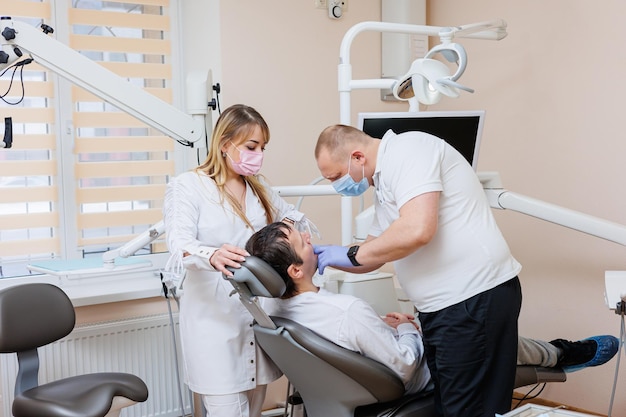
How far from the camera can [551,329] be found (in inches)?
123

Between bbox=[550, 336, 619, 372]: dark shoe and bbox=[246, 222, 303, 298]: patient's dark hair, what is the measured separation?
95cm

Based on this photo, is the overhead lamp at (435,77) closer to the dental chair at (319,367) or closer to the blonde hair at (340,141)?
the blonde hair at (340,141)

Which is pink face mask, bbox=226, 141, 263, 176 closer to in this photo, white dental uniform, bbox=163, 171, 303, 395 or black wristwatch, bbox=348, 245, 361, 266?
white dental uniform, bbox=163, 171, 303, 395

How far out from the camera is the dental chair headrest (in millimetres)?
1648

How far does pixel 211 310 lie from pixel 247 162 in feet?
1.43

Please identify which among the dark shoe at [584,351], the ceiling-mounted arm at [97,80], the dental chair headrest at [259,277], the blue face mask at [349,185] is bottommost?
the dark shoe at [584,351]

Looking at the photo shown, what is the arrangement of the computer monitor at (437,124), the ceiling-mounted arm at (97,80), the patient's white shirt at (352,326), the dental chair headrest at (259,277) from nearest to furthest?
the dental chair headrest at (259,277) → the patient's white shirt at (352,326) → the ceiling-mounted arm at (97,80) → the computer monitor at (437,124)

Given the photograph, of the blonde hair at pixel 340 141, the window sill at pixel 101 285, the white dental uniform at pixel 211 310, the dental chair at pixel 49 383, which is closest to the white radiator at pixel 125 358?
the window sill at pixel 101 285

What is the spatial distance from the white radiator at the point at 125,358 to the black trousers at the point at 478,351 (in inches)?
51.1

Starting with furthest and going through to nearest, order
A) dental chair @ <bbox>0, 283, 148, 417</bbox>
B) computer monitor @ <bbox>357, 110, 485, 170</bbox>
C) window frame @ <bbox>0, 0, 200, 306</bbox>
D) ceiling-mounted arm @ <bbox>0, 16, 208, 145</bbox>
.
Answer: window frame @ <bbox>0, 0, 200, 306</bbox>
computer monitor @ <bbox>357, 110, 485, 170</bbox>
dental chair @ <bbox>0, 283, 148, 417</bbox>
ceiling-mounted arm @ <bbox>0, 16, 208, 145</bbox>

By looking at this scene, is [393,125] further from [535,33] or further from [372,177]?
[535,33]

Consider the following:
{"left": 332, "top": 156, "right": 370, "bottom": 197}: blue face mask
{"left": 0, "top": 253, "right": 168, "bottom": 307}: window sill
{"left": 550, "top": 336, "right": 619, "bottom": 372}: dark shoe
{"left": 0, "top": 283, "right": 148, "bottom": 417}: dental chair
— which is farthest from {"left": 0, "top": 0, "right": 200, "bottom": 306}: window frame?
{"left": 550, "top": 336, "right": 619, "bottom": 372}: dark shoe

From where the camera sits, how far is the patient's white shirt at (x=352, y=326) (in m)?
1.78

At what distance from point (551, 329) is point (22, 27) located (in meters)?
2.44
